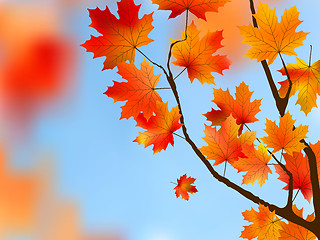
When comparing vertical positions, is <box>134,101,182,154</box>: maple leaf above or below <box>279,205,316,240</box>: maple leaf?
above

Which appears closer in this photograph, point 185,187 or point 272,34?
point 272,34

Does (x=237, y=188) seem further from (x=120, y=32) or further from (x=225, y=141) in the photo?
(x=120, y=32)

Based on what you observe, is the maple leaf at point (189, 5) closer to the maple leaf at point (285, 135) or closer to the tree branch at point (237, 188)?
the tree branch at point (237, 188)

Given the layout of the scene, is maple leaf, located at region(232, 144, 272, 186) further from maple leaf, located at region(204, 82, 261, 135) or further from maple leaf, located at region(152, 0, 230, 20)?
maple leaf, located at region(152, 0, 230, 20)

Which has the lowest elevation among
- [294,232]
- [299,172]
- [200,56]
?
[294,232]

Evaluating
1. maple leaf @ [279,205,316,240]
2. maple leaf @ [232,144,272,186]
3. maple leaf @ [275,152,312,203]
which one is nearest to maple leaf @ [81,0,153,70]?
maple leaf @ [232,144,272,186]

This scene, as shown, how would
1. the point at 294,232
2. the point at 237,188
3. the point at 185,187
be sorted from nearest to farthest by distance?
1. the point at 237,188
2. the point at 294,232
3. the point at 185,187

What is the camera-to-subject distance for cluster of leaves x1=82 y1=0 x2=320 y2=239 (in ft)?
2.76

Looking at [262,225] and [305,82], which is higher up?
[305,82]

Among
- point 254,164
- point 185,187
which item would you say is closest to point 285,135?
point 254,164

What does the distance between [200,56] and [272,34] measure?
184mm

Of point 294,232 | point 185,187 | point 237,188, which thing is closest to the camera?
point 237,188

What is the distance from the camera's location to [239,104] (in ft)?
3.18

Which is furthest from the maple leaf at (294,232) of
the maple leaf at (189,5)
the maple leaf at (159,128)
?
the maple leaf at (189,5)
